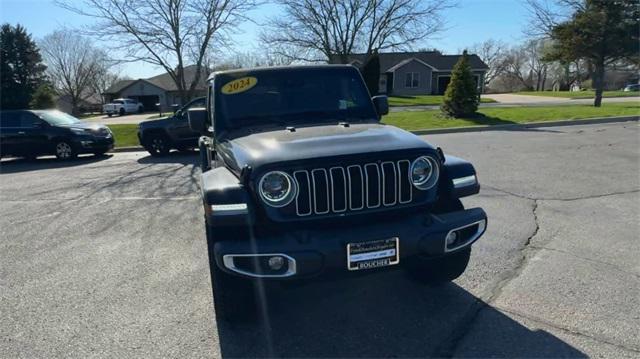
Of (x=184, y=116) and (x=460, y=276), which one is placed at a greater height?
(x=184, y=116)

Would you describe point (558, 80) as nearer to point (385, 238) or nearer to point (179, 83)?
point (179, 83)

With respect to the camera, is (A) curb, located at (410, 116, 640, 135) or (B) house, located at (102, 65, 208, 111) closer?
(A) curb, located at (410, 116, 640, 135)

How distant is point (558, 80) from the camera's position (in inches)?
3135

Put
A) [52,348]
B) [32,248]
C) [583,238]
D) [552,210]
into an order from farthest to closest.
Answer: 1. [552,210]
2. [32,248]
3. [583,238]
4. [52,348]

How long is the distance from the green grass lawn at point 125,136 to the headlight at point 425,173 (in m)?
14.4

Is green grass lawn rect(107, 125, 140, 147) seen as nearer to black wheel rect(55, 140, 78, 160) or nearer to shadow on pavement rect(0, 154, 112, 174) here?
shadow on pavement rect(0, 154, 112, 174)

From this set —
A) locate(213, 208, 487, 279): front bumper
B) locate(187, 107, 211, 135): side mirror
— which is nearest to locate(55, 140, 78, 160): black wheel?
locate(187, 107, 211, 135): side mirror

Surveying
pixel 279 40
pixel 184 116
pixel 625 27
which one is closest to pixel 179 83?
pixel 184 116

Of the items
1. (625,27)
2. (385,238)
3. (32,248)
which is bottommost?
(32,248)

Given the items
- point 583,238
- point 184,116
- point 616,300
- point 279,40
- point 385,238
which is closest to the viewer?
point 385,238

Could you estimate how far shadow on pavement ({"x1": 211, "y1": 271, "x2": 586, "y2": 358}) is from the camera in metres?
2.83

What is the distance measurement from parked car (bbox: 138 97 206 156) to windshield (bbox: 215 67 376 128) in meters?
8.55

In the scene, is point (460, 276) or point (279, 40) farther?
point (279, 40)

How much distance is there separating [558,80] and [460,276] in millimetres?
89311
